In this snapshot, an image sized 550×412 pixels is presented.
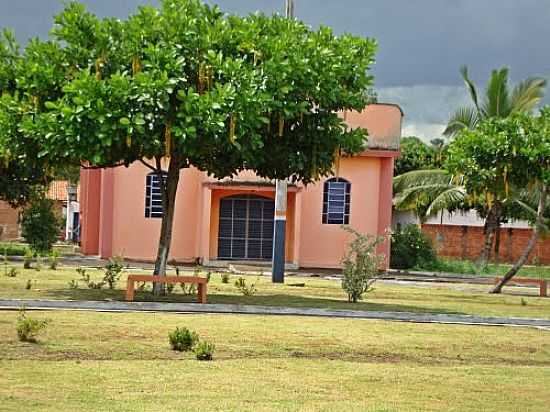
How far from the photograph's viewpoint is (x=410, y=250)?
4362 cm

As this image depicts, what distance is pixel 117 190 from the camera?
39.2 meters

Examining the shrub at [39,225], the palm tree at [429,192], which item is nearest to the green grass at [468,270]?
the palm tree at [429,192]

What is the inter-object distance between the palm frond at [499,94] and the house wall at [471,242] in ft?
43.4

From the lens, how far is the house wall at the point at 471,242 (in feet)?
185

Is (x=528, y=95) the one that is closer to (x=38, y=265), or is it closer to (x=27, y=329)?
(x=38, y=265)

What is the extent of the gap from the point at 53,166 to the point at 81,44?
307 cm

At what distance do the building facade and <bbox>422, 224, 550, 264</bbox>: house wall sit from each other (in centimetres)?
1639

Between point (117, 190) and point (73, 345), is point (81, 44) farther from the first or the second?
point (117, 190)

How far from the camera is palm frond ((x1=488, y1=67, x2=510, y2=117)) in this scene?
144ft

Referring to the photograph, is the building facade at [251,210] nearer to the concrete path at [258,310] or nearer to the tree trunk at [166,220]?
the tree trunk at [166,220]

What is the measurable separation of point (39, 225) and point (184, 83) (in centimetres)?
2122

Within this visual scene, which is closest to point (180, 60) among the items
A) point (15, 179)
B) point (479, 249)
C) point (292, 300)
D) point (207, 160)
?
point (207, 160)

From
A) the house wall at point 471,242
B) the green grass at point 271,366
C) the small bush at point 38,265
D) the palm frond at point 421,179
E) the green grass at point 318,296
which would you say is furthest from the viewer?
the house wall at point 471,242

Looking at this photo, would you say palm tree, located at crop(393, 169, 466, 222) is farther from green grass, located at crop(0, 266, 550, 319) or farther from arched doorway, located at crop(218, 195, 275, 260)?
green grass, located at crop(0, 266, 550, 319)
